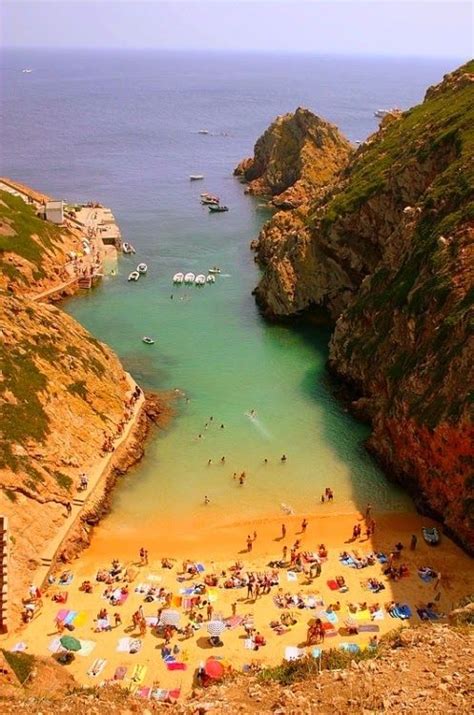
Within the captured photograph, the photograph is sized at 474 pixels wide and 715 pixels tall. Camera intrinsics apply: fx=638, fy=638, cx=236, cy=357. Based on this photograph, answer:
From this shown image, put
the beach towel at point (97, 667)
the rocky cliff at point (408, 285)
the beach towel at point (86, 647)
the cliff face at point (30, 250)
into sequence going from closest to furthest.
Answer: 1. the beach towel at point (97, 667)
2. the beach towel at point (86, 647)
3. the rocky cliff at point (408, 285)
4. the cliff face at point (30, 250)

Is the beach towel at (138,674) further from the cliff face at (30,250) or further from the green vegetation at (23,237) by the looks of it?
the green vegetation at (23,237)

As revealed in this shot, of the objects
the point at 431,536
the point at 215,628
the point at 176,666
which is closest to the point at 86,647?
the point at 176,666

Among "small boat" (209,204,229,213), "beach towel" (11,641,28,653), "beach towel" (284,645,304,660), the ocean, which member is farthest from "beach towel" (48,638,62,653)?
"small boat" (209,204,229,213)

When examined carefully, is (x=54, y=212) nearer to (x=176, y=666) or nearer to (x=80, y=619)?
(x=80, y=619)

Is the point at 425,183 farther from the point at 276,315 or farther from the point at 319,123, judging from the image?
the point at 319,123

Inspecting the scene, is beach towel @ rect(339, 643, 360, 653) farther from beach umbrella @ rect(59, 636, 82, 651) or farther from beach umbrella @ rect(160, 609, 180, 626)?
beach umbrella @ rect(59, 636, 82, 651)

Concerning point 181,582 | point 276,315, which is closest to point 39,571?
point 181,582

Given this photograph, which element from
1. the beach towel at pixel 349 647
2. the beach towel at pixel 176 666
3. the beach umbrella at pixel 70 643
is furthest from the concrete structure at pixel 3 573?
the beach towel at pixel 349 647
